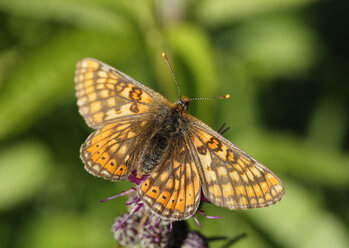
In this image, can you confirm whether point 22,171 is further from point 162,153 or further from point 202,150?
point 202,150

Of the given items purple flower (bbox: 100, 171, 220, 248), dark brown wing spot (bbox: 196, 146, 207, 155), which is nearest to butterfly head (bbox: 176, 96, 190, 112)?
dark brown wing spot (bbox: 196, 146, 207, 155)

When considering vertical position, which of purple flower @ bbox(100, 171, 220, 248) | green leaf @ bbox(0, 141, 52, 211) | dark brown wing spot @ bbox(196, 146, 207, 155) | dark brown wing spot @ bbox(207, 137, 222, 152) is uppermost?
dark brown wing spot @ bbox(207, 137, 222, 152)

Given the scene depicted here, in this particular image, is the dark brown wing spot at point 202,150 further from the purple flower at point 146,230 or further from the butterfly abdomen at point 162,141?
the purple flower at point 146,230

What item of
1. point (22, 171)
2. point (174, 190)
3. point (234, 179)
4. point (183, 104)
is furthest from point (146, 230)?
point (22, 171)

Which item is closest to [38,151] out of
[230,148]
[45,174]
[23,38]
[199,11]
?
[45,174]

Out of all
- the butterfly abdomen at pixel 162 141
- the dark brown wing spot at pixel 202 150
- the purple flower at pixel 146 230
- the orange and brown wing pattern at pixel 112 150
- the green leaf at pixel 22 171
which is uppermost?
the dark brown wing spot at pixel 202 150

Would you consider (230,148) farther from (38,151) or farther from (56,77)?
(38,151)

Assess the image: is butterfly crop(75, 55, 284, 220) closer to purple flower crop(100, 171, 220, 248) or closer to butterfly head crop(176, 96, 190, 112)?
butterfly head crop(176, 96, 190, 112)

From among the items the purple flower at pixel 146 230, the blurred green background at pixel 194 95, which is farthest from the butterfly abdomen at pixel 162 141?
the blurred green background at pixel 194 95
